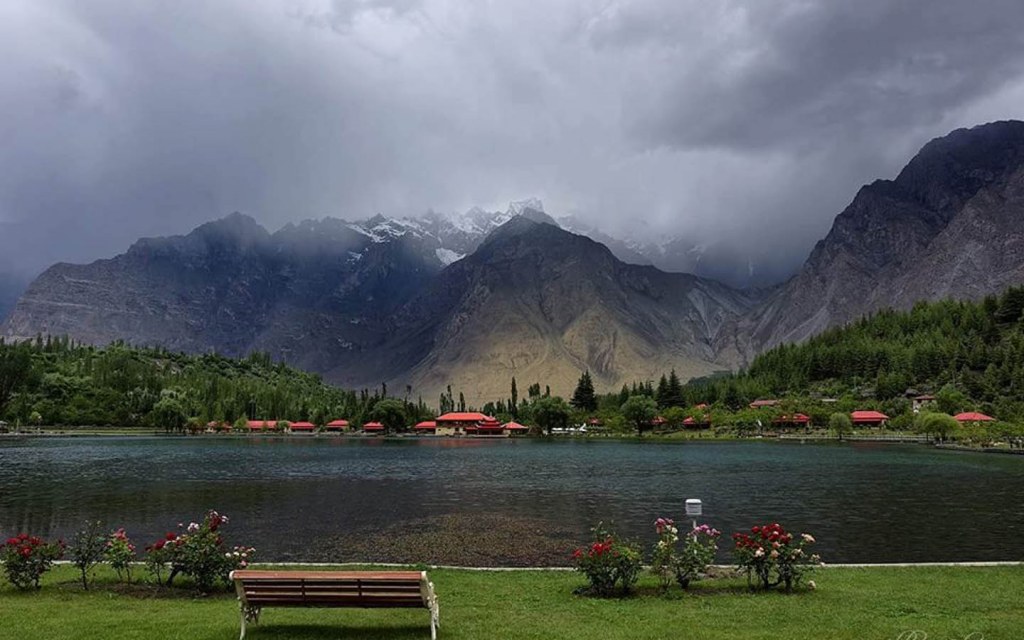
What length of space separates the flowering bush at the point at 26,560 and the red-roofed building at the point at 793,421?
179977 millimetres

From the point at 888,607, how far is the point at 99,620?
58.3 ft

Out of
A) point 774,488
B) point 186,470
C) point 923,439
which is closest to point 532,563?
point 774,488

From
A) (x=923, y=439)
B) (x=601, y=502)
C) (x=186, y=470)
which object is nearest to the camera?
(x=601, y=502)

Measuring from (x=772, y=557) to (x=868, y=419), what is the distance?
17442 cm

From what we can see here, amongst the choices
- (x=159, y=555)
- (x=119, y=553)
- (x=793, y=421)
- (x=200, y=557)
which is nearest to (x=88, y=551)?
(x=119, y=553)

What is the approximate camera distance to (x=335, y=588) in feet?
46.0

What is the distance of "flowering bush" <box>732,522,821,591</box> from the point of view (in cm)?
1844

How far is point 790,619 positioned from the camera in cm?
1550

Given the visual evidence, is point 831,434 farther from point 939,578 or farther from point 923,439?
point 939,578

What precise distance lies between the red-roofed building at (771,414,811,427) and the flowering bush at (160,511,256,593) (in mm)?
177874

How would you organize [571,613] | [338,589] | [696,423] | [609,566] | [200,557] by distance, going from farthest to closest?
1. [696,423]
2. [200,557]
3. [609,566]
4. [571,613]
5. [338,589]

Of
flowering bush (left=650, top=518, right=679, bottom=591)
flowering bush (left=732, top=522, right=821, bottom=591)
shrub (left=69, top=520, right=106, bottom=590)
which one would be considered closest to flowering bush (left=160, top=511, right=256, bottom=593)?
shrub (left=69, top=520, right=106, bottom=590)

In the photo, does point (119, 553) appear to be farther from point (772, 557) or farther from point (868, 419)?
point (868, 419)

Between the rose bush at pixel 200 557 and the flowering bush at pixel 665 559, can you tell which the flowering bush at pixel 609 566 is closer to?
the flowering bush at pixel 665 559
